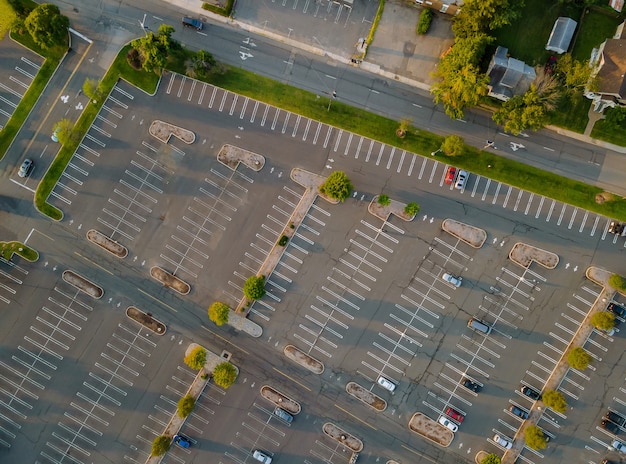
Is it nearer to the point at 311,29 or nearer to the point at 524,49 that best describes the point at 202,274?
the point at 311,29

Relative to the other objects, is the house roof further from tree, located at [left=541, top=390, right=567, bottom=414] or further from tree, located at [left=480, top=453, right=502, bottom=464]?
tree, located at [left=480, top=453, right=502, bottom=464]

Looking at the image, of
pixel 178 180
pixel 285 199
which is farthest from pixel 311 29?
pixel 178 180

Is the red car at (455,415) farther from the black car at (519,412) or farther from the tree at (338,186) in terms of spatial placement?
the tree at (338,186)

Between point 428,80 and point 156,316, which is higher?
point 428,80

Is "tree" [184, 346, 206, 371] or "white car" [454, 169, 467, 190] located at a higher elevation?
"white car" [454, 169, 467, 190]

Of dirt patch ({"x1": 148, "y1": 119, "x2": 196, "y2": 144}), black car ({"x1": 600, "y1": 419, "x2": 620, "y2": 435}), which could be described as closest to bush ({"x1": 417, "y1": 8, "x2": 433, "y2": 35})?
dirt patch ({"x1": 148, "y1": 119, "x2": 196, "y2": 144})
